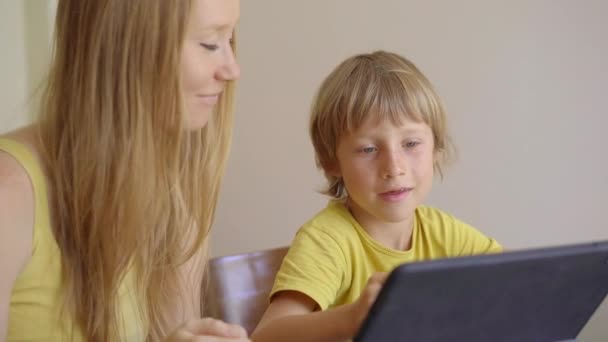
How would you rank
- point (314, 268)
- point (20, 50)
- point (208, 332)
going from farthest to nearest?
point (20, 50) → point (314, 268) → point (208, 332)

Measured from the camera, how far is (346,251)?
121 cm

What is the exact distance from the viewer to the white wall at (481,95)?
5.69ft

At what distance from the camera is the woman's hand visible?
2.53ft

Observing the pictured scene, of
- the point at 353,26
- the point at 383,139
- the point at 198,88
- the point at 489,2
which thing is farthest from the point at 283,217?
the point at 198,88

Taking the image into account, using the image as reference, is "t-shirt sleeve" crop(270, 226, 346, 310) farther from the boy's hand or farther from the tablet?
the tablet

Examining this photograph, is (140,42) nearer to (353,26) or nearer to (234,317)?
(234,317)

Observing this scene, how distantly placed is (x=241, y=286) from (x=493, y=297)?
0.70 meters

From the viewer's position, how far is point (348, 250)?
1211 mm

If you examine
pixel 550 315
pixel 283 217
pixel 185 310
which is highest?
pixel 550 315

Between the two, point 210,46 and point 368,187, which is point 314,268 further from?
point 210,46

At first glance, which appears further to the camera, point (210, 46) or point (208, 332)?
point (210, 46)

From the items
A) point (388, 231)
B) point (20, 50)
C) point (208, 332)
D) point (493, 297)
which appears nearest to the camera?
point (493, 297)

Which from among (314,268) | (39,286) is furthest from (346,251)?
(39,286)

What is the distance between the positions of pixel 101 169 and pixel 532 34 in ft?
3.74
